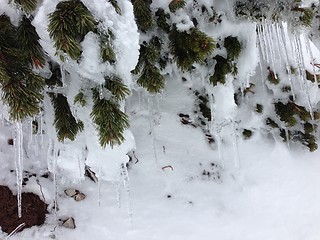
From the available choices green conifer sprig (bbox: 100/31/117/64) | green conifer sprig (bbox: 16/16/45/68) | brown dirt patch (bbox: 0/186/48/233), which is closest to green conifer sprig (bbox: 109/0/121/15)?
green conifer sprig (bbox: 100/31/117/64)

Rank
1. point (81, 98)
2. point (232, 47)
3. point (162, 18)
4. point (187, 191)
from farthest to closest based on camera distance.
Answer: point (187, 191) → point (232, 47) → point (162, 18) → point (81, 98)

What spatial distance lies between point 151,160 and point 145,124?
16.7 inches

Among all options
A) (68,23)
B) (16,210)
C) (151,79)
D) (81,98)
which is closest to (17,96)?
(81,98)

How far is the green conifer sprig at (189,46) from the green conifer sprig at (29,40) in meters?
0.94

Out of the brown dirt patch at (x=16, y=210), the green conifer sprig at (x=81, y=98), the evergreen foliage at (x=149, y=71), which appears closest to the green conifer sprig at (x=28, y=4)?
the green conifer sprig at (x=81, y=98)

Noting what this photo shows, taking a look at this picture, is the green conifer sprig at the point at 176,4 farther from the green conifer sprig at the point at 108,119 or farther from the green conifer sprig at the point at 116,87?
the green conifer sprig at the point at 108,119

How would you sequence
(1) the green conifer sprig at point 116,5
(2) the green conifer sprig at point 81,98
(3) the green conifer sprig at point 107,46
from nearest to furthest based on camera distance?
(3) the green conifer sprig at point 107,46
(1) the green conifer sprig at point 116,5
(2) the green conifer sprig at point 81,98

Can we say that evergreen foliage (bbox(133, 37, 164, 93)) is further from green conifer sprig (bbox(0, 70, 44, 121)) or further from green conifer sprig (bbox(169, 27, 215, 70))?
green conifer sprig (bbox(0, 70, 44, 121))

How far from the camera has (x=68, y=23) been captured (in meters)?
1.77

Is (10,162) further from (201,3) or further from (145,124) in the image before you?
(201,3)

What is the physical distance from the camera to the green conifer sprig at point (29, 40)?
6.72 ft

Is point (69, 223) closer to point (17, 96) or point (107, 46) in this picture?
point (17, 96)

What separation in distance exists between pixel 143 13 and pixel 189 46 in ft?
1.54

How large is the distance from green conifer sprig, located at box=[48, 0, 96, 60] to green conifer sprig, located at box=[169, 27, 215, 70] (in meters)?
0.71
